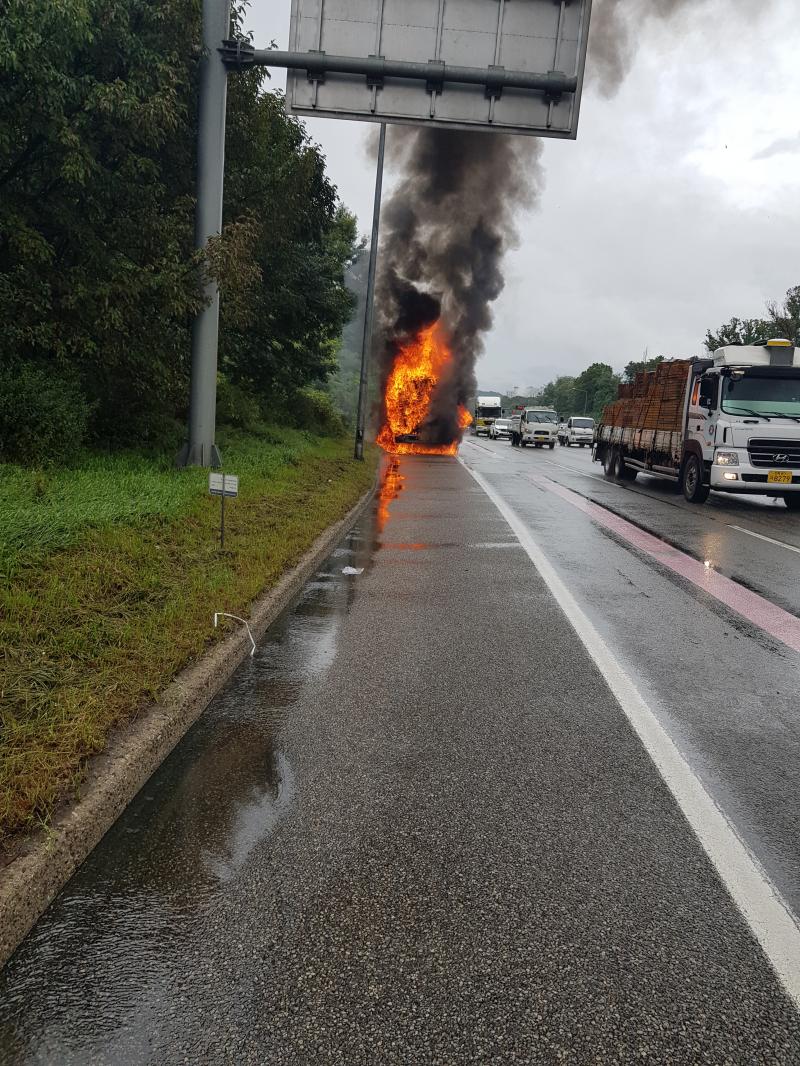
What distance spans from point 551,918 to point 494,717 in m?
1.78

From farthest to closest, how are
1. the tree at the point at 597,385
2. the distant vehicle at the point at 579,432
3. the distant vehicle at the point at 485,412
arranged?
the tree at the point at 597,385
the distant vehicle at the point at 485,412
the distant vehicle at the point at 579,432

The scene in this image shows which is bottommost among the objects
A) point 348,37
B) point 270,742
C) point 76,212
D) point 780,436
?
point 270,742

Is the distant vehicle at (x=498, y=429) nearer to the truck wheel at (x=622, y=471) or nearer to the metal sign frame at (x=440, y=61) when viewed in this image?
the truck wheel at (x=622, y=471)

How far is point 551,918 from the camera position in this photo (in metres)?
2.63

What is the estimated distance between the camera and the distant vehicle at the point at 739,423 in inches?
592

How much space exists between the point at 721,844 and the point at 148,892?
2.16 metres

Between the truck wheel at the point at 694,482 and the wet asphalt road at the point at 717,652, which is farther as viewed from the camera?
the truck wheel at the point at 694,482

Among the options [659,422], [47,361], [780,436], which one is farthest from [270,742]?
[659,422]

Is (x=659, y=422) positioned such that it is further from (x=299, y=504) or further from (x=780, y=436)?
(x=299, y=504)

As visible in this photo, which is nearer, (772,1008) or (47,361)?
(772,1008)

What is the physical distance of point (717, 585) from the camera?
8250 mm

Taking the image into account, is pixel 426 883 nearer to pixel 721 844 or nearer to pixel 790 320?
pixel 721 844

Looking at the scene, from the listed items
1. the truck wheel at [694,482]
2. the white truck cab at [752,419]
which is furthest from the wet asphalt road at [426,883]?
the truck wheel at [694,482]

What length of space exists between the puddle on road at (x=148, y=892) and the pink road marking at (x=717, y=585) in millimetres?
4205
